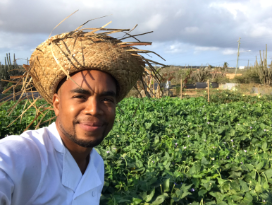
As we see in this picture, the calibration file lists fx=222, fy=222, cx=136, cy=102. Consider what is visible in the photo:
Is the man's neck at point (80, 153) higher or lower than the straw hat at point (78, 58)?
lower

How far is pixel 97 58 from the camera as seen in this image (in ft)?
4.63

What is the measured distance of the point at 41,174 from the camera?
3.79ft

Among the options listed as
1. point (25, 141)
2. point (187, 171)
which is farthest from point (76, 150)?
point (187, 171)

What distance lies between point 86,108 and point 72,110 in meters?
0.09

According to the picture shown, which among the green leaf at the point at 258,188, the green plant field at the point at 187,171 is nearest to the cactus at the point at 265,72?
the green plant field at the point at 187,171

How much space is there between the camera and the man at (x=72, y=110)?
3.87ft

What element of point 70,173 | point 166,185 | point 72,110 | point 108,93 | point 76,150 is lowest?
point 166,185

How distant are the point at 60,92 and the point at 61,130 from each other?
260mm

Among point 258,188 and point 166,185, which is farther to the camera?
point 258,188

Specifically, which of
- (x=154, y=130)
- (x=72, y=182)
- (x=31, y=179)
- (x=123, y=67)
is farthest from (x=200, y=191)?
(x=154, y=130)

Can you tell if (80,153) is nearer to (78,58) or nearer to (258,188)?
(78,58)

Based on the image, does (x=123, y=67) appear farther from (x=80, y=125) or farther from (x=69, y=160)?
(x=69, y=160)

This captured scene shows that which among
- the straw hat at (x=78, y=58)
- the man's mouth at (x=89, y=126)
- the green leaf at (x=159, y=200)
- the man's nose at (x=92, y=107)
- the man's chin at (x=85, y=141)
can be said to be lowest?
the green leaf at (x=159, y=200)

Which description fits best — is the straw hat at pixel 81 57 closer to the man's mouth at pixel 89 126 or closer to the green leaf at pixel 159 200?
the man's mouth at pixel 89 126
